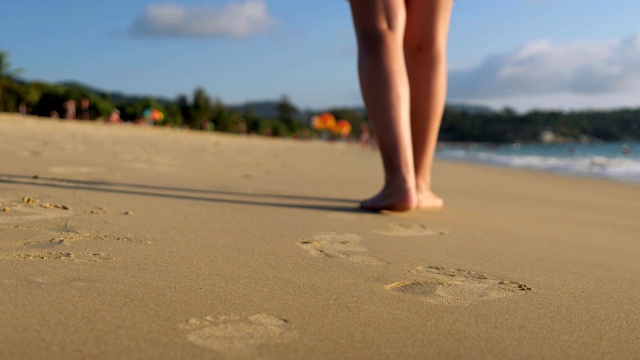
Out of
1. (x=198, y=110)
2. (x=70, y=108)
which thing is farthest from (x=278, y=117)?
(x=70, y=108)

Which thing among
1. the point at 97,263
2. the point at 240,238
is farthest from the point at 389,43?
the point at 97,263

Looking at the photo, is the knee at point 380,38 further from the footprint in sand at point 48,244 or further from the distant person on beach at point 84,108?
the distant person on beach at point 84,108

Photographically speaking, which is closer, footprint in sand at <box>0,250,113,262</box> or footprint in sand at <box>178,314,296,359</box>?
footprint in sand at <box>178,314,296,359</box>

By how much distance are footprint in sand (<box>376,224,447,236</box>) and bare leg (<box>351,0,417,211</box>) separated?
0.26 m

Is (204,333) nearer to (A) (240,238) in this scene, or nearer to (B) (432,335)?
(B) (432,335)

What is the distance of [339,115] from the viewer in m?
97.8

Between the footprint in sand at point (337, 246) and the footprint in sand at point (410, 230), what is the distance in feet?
0.56

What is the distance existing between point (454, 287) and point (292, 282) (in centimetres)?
35

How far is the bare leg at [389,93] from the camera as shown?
2295 mm

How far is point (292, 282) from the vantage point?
1.19 m

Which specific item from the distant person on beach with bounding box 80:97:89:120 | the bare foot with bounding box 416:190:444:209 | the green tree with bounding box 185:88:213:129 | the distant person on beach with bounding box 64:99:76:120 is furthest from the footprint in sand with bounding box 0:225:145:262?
the green tree with bounding box 185:88:213:129

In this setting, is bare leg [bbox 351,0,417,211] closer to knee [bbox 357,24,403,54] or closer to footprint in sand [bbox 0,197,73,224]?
knee [bbox 357,24,403,54]

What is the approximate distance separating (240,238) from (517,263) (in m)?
0.76

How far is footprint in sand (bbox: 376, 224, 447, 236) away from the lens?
6.23 feet
